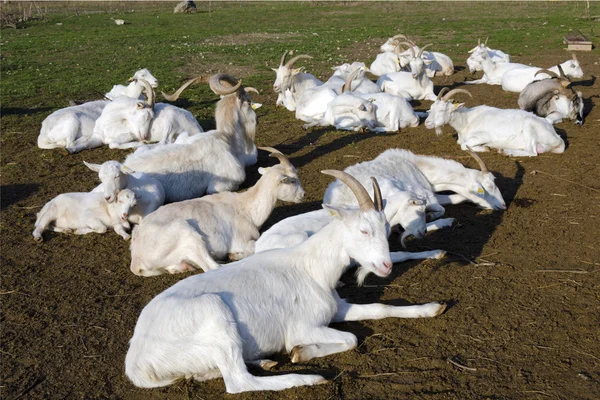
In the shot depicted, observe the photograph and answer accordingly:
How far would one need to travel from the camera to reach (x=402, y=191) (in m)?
7.24

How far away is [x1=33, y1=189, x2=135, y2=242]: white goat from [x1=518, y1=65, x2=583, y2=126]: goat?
26.8 feet

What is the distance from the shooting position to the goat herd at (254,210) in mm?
4441

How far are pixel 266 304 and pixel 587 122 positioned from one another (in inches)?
365

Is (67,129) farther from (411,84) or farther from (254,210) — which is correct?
(411,84)

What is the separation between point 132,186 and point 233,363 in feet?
12.7

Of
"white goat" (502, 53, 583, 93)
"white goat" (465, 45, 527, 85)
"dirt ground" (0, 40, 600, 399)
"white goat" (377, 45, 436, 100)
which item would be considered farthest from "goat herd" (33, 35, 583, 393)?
"white goat" (465, 45, 527, 85)

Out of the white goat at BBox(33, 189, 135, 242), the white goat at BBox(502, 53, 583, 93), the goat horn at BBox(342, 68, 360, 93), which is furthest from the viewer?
the white goat at BBox(502, 53, 583, 93)

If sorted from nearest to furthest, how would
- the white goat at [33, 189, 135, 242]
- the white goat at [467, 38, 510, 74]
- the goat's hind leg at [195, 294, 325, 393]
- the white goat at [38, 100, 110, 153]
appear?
the goat's hind leg at [195, 294, 325, 393] → the white goat at [33, 189, 135, 242] → the white goat at [38, 100, 110, 153] → the white goat at [467, 38, 510, 74]

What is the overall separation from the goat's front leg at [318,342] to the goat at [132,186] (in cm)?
341

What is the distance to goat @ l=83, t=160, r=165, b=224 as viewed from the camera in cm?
721

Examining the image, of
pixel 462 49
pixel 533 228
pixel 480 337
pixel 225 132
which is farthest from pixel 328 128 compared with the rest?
pixel 462 49

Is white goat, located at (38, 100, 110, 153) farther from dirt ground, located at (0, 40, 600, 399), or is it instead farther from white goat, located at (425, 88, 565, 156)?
white goat, located at (425, 88, 565, 156)

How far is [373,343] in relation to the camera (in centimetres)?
491

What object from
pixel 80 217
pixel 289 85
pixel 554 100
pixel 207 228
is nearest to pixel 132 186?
pixel 80 217
